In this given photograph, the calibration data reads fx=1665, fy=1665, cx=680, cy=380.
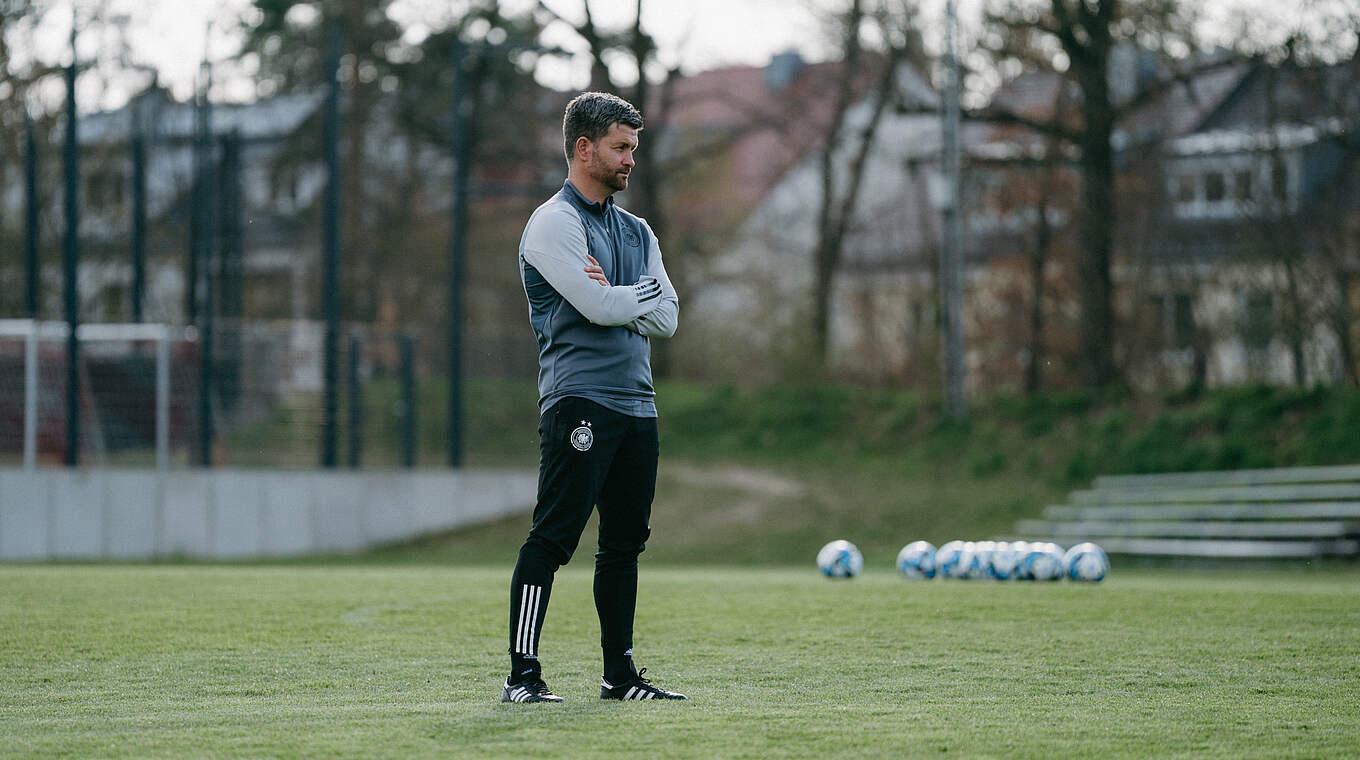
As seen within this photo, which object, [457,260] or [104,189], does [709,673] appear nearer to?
[457,260]

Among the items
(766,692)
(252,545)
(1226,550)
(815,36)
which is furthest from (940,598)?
(815,36)

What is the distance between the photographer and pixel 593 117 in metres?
5.95

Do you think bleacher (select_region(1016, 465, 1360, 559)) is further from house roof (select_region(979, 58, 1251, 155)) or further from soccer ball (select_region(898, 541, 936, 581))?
house roof (select_region(979, 58, 1251, 155))

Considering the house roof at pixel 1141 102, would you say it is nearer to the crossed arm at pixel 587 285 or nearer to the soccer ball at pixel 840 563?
the soccer ball at pixel 840 563

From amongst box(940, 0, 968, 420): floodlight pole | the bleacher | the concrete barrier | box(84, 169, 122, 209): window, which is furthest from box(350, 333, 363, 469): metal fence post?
box(940, 0, 968, 420): floodlight pole

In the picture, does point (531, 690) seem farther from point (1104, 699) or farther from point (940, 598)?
point (940, 598)

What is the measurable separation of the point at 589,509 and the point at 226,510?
1691cm

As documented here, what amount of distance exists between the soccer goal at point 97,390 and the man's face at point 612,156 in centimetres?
1572

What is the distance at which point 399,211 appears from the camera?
116 feet

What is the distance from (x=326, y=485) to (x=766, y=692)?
57.5ft

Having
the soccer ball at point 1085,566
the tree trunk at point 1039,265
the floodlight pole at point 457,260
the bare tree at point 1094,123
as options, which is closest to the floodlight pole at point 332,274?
the floodlight pole at point 457,260

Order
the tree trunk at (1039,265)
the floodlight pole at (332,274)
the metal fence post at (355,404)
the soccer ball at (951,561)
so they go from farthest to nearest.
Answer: the tree trunk at (1039,265), the metal fence post at (355,404), the floodlight pole at (332,274), the soccer ball at (951,561)

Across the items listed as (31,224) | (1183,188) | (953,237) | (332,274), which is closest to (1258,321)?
(1183,188)

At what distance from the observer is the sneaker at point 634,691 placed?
5969mm
